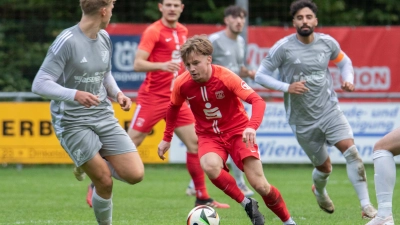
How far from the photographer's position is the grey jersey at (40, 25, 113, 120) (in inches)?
254

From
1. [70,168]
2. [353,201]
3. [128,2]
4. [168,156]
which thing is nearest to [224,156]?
[353,201]

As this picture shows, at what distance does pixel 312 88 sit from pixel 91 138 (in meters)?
2.79

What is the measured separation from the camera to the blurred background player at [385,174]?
6504 millimetres

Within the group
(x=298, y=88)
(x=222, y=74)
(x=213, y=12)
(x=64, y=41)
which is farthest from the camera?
(x=213, y=12)

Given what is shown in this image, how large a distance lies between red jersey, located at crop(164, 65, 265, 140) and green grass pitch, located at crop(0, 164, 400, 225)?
1.08 m

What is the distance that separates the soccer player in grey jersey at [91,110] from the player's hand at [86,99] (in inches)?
7.4

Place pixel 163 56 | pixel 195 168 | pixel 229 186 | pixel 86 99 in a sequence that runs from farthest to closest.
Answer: pixel 163 56 → pixel 195 168 → pixel 229 186 → pixel 86 99

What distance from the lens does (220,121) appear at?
23.7 feet

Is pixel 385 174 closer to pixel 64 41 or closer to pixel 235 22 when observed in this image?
pixel 64 41

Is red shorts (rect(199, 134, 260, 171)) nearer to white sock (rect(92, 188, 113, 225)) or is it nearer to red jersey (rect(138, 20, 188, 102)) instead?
white sock (rect(92, 188, 113, 225))

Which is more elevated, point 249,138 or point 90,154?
point 249,138

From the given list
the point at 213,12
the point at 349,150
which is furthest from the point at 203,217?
the point at 213,12

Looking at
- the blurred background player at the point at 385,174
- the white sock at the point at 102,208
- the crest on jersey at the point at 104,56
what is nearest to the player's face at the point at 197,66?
the crest on jersey at the point at 104,56

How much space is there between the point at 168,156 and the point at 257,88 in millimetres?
2048
